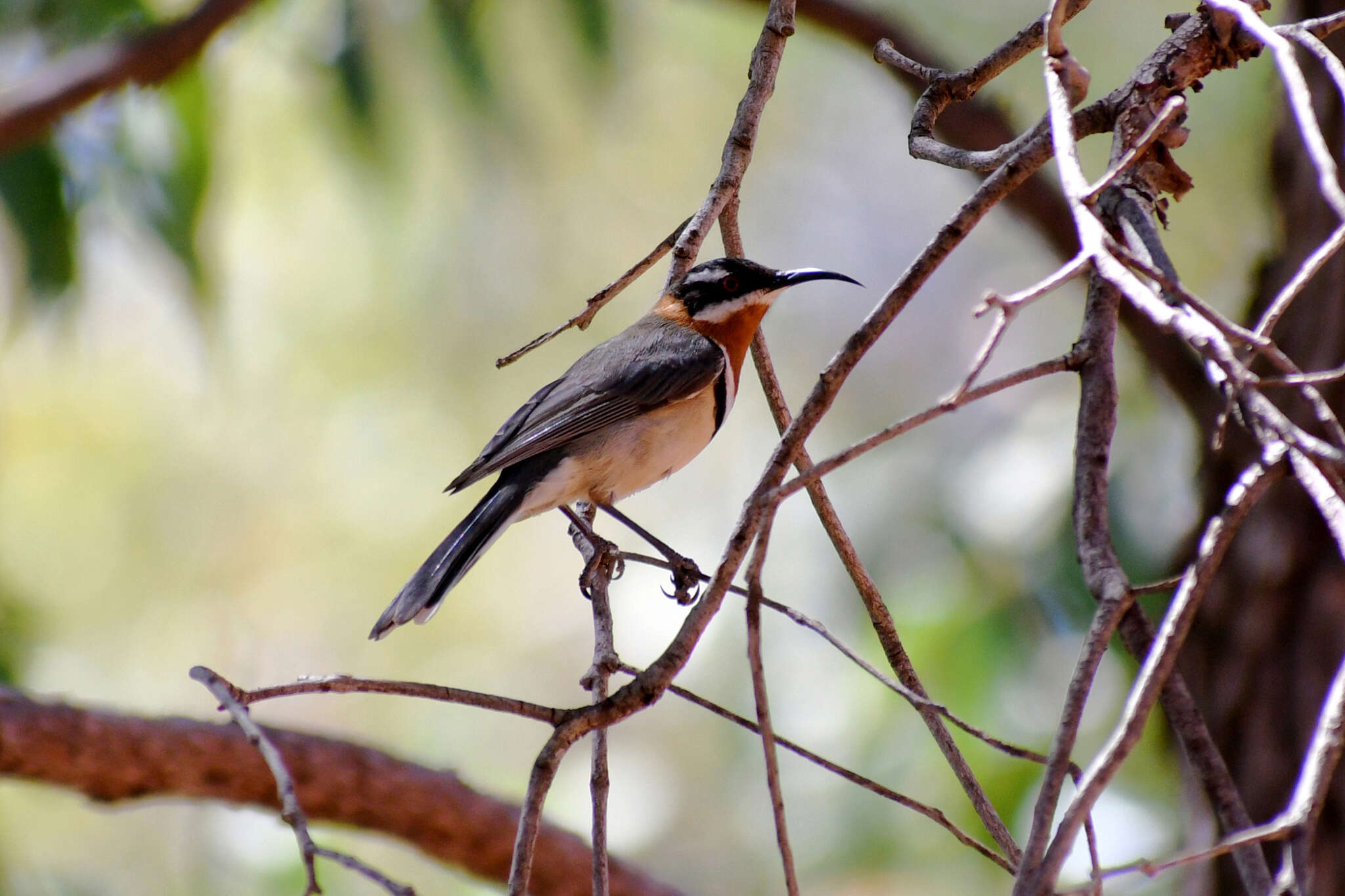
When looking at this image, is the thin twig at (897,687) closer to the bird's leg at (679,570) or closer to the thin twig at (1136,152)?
the thin twig at (1136,152)

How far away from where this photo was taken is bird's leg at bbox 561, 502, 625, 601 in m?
3.43

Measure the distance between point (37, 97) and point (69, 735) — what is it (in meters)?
3.22

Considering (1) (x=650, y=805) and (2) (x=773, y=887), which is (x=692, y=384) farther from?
(2) (x=773, y=887)

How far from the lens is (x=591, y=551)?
12.8 ft

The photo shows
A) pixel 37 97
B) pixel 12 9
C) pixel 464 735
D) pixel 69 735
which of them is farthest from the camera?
pixel 464 735

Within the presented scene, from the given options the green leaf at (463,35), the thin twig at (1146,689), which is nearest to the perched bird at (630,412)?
the green leaf at (463,35)

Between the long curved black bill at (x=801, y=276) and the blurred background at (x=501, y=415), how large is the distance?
163 cm

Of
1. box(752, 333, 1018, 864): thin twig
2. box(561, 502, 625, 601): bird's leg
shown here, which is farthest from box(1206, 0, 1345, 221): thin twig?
box(561, 502, 625, 601): bird's leg

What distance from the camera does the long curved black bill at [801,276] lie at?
463 cm

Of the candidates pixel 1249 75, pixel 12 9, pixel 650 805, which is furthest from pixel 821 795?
pixel 12 9

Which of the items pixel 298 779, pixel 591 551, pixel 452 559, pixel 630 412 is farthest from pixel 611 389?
pixel 298 779

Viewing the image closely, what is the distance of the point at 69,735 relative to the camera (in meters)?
4.05

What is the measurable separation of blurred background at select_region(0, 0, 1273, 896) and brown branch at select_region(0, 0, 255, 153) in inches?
17.5

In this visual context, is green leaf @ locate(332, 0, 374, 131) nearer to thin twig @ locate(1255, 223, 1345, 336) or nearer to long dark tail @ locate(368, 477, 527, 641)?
long dark tail @ locate(368, 477, 527, 641)
